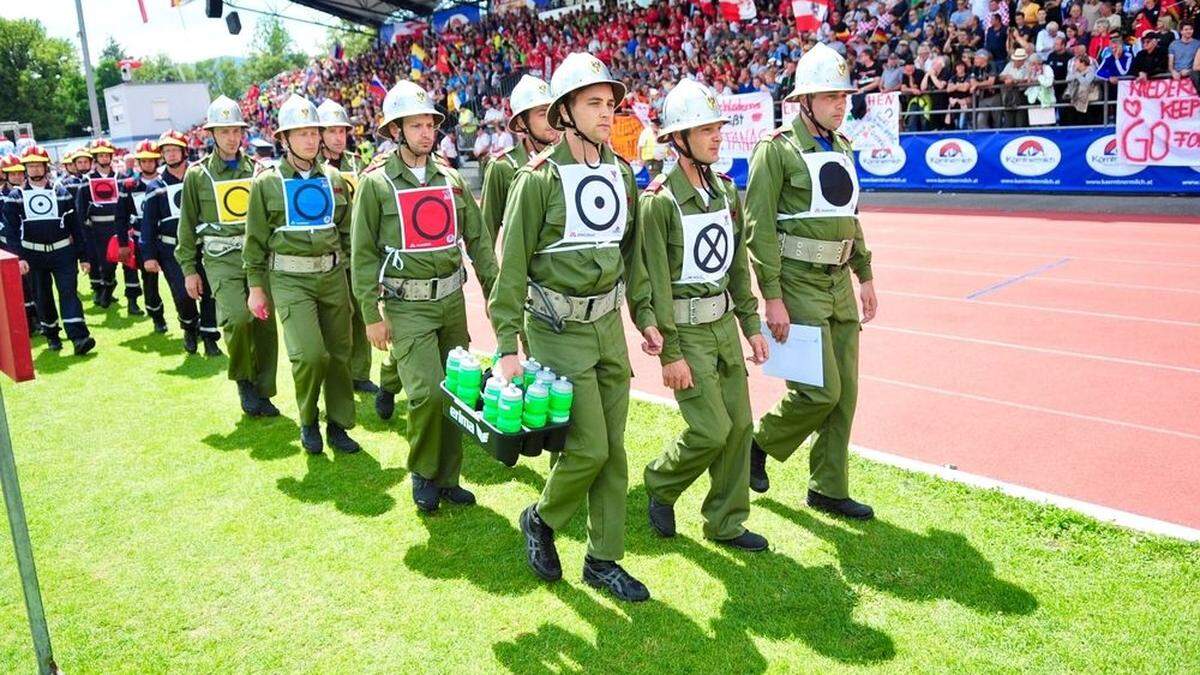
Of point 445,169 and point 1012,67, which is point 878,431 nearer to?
point 445,169

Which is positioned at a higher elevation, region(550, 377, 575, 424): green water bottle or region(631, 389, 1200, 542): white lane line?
region(550, 377, 575, 424): green water bottle

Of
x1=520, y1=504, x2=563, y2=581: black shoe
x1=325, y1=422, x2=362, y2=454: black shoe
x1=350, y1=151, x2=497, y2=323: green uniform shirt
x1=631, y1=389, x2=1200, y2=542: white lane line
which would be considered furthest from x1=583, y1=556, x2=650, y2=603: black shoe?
x1=325, y1=422, x2=362, y2=454: black shoe

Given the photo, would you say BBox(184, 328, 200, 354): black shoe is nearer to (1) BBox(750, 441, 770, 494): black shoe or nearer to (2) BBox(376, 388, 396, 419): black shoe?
(2) BBox(376, 388, 396, 419): black shoe

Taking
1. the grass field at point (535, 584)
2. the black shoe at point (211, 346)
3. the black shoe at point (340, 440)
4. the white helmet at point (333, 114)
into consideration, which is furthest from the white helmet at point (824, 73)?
the black shoe at point (211, 346)

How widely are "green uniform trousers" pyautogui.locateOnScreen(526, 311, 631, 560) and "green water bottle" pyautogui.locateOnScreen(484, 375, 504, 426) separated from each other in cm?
32

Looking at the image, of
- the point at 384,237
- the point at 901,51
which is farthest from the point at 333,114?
the point at 901,51

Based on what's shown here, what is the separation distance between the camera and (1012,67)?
16578mm

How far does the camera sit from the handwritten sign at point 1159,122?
14188mm

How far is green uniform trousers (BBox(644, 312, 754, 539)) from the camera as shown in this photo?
14.9ft

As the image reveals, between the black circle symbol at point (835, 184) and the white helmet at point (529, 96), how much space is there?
207cm

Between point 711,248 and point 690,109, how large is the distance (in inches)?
25.8

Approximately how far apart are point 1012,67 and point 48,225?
15.0 metres

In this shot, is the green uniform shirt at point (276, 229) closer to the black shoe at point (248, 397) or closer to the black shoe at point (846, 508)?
the black shoe at point (248, 397)

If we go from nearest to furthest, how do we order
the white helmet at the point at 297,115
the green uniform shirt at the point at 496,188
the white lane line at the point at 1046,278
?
the white helmet at the point at 297,115 → the green uniform shirt at the point at 496,188 → the white lane line at the point at 1046,278
